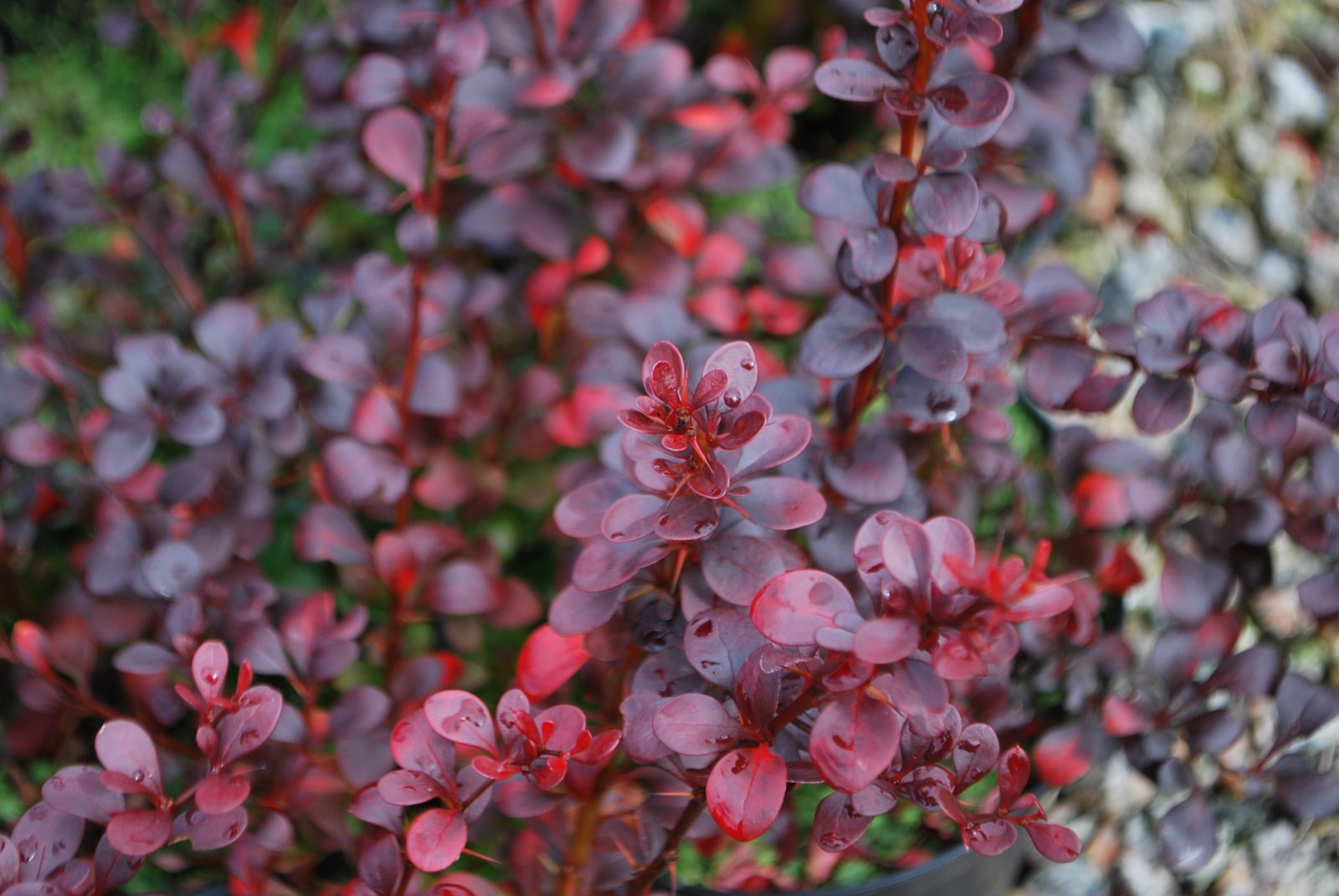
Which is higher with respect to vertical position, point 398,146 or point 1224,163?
point 398,146

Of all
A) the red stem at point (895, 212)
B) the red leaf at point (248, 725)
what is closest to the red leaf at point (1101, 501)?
the red stem at point (895, 212)

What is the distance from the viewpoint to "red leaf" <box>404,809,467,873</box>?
27.9 inches

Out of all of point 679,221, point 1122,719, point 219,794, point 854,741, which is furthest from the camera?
point 679,221

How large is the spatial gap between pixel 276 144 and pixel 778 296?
2.93 ft

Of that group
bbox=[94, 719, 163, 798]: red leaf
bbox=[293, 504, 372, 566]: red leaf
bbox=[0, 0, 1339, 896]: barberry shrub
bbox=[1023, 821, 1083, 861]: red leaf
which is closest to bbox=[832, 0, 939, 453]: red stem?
bbox=[0, 0, 1339, 896]: barberry shrub

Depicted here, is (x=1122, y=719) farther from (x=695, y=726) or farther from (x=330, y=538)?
(x=330, y=538)

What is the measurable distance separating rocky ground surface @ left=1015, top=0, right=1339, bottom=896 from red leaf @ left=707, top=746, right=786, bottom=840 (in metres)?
0.93

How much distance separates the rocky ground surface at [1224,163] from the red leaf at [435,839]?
1069mm

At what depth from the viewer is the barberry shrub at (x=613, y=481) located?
73cm

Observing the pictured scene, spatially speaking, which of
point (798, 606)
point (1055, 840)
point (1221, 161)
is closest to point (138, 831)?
point (798, 606)

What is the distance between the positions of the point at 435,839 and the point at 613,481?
279 mm

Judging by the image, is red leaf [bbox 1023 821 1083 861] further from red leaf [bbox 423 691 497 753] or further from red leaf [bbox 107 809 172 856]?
red leaf [bbox 107 809 172 856]

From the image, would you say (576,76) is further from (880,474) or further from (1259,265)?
(1259,265)

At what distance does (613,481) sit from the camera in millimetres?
815
